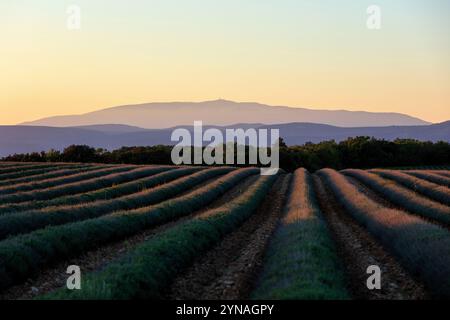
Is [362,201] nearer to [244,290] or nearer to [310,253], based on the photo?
[310,253]

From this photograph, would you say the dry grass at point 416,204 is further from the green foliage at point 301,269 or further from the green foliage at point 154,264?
the green foliage at point 154,264

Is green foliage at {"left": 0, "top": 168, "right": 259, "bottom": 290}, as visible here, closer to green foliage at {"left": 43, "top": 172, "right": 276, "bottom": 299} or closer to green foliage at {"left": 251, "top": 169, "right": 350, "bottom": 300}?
green foliage at {"left": 43, "top": 172, "right": 276, "bottom": 299}

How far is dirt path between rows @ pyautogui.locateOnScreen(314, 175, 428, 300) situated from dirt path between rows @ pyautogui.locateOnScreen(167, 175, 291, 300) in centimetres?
181

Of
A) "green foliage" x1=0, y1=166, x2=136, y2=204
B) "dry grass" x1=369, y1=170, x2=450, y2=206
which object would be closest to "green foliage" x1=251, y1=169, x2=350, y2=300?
"dry grass" x1=369, y1=170, x2=450, y2=206

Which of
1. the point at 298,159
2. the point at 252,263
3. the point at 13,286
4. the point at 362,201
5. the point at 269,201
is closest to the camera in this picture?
the point at 13,286

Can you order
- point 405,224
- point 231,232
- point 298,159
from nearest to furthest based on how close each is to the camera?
point 405,224 < point 231,232 < point 298,159

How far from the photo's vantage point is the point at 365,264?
34.4ft

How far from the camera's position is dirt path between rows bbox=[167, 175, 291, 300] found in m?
8.45

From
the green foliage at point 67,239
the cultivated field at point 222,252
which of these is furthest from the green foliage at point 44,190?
the green foliage at point 67,239
